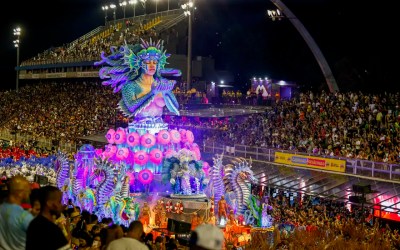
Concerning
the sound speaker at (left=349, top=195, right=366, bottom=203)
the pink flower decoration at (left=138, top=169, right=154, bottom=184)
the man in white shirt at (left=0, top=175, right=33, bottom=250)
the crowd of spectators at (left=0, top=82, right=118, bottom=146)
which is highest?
the crowd of spectators at (left=0, top=82, right=118, bottom=146)

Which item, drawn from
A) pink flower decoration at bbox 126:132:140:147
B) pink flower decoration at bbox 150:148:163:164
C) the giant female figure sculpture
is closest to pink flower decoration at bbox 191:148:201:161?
pink flower decoration at bbox 150:148:163:164

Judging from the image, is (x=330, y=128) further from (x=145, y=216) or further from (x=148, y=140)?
(x=145, y=216)

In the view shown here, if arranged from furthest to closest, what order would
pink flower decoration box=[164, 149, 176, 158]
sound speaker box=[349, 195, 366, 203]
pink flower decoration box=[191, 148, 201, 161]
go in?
1. pink flower decoration box=[191, 148, 201, 161]
2. pink flower decoration box=[164, 149, 176, 158]
3. sound speaker box=[349, 195, 366, 203]

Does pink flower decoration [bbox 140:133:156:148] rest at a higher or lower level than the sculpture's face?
lower

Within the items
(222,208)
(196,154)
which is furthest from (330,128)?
(222,208)

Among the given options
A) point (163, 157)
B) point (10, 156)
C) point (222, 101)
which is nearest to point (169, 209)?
point (163, 157)

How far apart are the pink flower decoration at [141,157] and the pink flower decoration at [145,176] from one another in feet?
1.61

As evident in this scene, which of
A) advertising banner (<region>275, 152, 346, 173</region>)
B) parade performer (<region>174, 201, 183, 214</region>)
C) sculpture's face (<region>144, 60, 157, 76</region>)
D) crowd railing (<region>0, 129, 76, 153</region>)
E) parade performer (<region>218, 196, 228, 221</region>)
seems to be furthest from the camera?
crowd railing (<region>0, 129, 76, 153</region>)

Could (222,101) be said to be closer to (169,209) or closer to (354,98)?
(354,98)

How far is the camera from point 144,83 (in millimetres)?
20500

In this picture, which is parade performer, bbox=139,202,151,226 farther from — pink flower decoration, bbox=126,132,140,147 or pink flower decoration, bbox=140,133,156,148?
pink flower decoration, bbox=126,132,140,147

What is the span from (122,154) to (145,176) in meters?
1.28

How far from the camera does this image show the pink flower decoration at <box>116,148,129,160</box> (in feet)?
65.3

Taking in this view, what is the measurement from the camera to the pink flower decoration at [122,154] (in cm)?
1989
